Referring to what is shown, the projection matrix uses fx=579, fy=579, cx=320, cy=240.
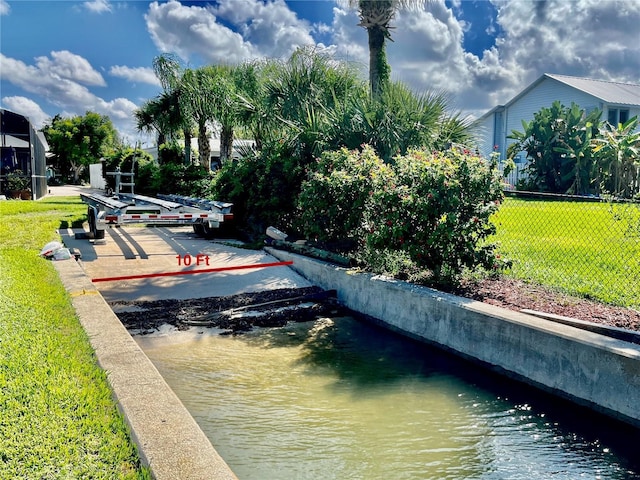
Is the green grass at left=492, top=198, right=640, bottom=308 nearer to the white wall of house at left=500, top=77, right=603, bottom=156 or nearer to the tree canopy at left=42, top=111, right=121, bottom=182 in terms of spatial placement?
the white wall of house at left=500, top=77, right=603, bottom=156

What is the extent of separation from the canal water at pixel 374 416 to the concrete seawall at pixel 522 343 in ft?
0.48

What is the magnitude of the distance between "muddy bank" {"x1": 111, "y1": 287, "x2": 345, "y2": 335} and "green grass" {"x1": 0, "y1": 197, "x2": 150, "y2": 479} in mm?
1001

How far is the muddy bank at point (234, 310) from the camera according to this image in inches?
278

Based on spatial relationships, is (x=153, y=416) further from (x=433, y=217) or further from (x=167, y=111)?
(x=167, y=111)

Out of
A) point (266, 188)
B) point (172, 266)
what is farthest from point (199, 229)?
point (172, 266)

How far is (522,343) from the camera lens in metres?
5.37

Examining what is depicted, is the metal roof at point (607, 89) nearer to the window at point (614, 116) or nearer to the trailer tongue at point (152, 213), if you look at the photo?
the window at point (614, 116)

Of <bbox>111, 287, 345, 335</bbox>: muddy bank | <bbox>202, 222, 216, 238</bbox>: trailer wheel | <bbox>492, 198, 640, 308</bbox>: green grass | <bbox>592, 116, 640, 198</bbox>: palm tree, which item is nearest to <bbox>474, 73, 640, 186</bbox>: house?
<bbox>592, 116, 640, 198</bbox>: palm tree

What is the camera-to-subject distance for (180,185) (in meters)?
20.5

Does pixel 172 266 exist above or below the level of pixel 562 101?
below

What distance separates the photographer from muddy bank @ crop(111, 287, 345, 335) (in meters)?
7.06

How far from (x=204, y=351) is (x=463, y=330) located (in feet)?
9.03

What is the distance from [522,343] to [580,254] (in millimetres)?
4191

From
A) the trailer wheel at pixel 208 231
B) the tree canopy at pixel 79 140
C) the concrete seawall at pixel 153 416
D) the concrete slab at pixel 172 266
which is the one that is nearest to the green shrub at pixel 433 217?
the concrete slab at pixel 172 266
